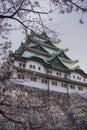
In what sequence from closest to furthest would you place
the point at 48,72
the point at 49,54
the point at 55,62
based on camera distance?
1. the point at 48,72
2. the point at 55,62
3. the point at 49,54

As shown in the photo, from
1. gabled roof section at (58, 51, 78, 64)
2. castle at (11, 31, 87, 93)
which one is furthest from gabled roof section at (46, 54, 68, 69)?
gabled roof section at (58, 51, 78, 64)

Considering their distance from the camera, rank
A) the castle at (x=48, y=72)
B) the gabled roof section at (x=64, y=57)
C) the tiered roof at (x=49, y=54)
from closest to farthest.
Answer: the castle at (x=48, y=72) → the tiered roof at (x=49, y=54) → the gabled roof section at (x=64, y=57)

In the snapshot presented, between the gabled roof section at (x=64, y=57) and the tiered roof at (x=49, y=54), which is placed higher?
the tiered roof at (x=49, y=54)

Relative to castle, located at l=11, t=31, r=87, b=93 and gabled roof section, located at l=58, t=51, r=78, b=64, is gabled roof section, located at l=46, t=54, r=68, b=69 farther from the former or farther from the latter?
gabled roof section, located at l=58, t=51, r=78, b=64

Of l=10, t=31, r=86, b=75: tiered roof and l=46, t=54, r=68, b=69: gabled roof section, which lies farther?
l=46, t=54, r=68, b=69: gabled roof section

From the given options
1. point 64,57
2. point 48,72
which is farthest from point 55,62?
point 64,57

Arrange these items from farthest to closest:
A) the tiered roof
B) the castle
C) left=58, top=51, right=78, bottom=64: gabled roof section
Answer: left=58, top=51, right=78, bottom=64: gabled roof section, the tiered roof, the castle

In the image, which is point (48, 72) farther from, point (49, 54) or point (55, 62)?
point (49, 54)

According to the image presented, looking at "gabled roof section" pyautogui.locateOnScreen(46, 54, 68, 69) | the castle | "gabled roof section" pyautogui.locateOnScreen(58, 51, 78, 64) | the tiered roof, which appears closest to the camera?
the castle

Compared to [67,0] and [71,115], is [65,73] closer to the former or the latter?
[71,115]

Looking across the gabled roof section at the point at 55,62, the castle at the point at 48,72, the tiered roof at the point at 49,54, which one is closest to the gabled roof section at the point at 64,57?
the tiered roof at the point at 49,54

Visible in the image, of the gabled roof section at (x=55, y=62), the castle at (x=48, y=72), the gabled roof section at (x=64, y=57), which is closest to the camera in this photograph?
the castle at (x=48, y=72)

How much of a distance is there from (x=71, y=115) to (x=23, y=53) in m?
28.7

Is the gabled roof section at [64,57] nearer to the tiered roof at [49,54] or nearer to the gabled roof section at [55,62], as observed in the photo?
the tiered roof at [49,54]
